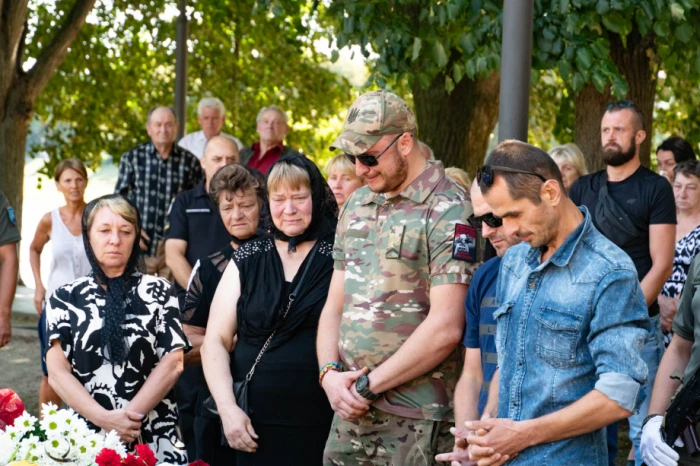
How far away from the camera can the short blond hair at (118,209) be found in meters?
4.57

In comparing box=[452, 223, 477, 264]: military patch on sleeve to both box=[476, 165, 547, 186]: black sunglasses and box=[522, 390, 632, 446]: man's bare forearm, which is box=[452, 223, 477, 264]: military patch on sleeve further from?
box=[522, 390, 632, 446]: man's bare forearm

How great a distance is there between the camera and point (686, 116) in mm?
13938

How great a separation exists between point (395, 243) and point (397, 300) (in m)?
0.22

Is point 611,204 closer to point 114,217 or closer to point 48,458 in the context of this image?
point 114,217

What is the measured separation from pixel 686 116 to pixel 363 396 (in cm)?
1118

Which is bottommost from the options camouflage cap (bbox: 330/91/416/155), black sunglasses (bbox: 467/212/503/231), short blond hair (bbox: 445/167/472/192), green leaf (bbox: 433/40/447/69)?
black sunglasses (bbox: 467/212/503/231)

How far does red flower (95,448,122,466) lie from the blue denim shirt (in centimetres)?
117

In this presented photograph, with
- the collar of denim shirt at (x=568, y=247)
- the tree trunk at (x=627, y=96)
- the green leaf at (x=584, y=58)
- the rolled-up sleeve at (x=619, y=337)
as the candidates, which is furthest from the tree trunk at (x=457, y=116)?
the rolled-up sleeve at (x=619, y=337)

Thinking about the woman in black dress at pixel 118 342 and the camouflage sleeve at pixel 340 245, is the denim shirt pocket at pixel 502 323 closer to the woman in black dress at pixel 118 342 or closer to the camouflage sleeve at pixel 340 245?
the camouflage sleeve at pixel 340 245

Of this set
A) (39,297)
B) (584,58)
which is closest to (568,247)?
(584,58)

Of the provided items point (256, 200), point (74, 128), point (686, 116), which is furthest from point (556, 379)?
point (74, 128)

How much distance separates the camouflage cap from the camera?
3.93 meters

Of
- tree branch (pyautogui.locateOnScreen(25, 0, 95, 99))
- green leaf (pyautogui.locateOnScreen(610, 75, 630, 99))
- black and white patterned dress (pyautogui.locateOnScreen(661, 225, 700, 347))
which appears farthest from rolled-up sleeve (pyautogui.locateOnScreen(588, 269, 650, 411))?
tree branch (pyautogui.locateOnScreen(25, 0, 95, 99))

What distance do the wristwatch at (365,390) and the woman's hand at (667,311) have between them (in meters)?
2.61
